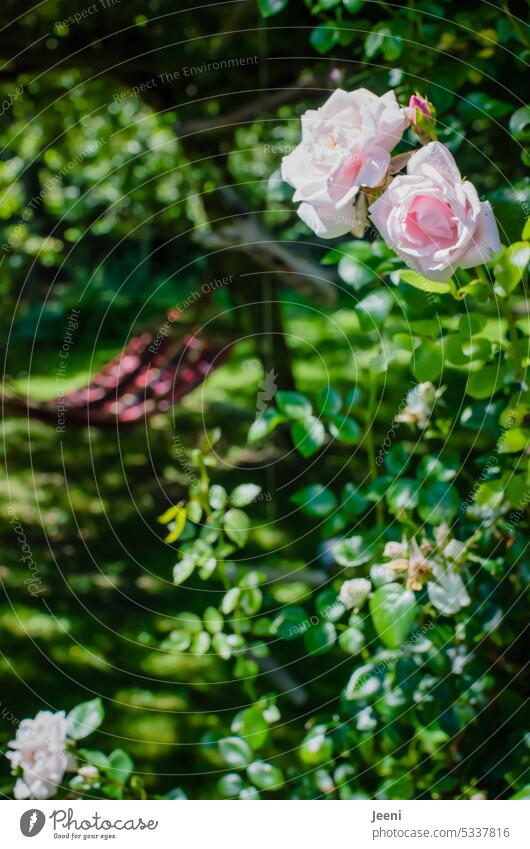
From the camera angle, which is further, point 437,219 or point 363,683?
point 363,683

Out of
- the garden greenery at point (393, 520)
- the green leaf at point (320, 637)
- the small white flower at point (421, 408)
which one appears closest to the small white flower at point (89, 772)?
the garden greenery at point (393, 520)

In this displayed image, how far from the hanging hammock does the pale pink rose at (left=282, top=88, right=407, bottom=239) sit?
1.69 meters

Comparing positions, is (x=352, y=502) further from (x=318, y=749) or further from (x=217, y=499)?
(x=318, y=749)

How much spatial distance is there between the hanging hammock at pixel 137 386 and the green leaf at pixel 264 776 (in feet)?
5.22

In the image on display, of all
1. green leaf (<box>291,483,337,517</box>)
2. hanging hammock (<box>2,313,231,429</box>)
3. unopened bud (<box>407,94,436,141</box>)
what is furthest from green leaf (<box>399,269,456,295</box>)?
hanging hammock (<box>2,313,231,429</box>)

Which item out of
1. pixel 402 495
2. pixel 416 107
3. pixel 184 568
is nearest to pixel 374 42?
pixel 416 107

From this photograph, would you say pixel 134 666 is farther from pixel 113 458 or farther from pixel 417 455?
pixel 113 458

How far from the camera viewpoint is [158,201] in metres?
4.61

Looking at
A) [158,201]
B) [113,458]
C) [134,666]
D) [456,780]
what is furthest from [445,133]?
[158,201]

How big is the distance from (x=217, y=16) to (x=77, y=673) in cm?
159

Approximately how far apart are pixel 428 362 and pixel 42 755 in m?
0.51

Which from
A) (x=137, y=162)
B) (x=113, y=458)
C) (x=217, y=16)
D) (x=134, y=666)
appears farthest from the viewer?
(x=137, y=162)

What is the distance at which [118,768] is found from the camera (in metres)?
0.87

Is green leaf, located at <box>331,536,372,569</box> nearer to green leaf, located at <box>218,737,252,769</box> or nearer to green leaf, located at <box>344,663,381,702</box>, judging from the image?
green leaf, located at <box>344,663,381,702</box>
